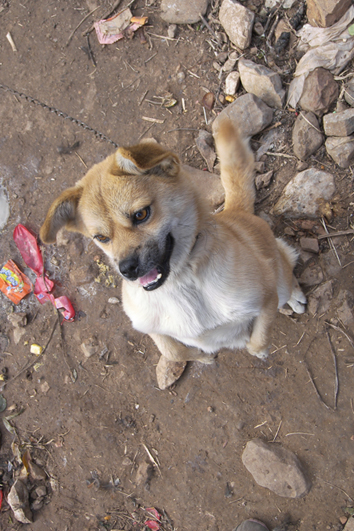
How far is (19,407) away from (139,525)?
2.01 metres

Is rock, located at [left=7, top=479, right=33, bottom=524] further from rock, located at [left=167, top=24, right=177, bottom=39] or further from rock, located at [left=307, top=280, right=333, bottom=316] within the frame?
rock, located at [left=167, top=24, right=177, bottom=39]

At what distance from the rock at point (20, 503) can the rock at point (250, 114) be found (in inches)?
194

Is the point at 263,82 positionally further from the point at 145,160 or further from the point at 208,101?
the point at 145,160

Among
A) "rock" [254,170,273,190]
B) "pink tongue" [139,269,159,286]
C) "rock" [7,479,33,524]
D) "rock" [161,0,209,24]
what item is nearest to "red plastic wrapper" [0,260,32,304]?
"rock" [7,479,33,524]

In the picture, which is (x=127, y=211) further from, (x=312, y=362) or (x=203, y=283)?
(x=312, y=362)

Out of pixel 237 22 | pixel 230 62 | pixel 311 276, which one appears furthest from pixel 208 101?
pixel 311 276

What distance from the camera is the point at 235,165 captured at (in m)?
3.28

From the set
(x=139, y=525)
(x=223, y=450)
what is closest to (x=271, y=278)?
(x=223, y=450)

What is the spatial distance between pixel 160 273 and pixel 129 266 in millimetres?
257

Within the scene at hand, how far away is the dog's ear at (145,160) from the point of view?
6.83 ft

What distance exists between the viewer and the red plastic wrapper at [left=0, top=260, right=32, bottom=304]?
457 centimetres

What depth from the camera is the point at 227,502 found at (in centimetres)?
359

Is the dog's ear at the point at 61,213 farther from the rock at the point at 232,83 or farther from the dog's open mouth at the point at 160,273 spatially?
the rock at the point at 232,83

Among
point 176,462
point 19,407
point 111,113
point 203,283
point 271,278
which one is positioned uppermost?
point 111,113
